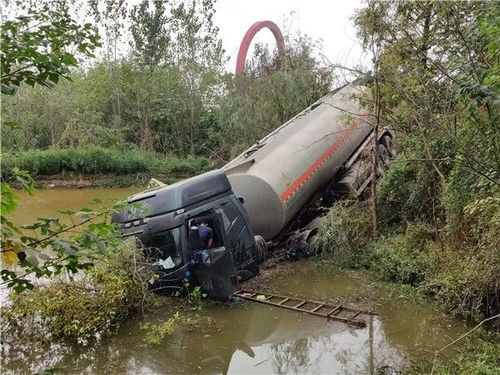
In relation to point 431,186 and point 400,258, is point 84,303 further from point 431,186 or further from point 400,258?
point 431,186

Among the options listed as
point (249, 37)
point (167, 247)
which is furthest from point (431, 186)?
point (249, 37)

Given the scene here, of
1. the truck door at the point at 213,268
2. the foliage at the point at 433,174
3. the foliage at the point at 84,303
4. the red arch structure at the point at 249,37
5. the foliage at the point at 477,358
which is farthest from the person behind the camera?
the red arch structure at the point at 249,37

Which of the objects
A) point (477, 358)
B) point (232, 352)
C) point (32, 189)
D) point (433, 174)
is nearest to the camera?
point (32, 189)

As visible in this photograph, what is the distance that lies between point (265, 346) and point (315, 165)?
5.30m

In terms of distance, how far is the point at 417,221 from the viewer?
9305mm

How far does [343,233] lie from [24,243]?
323 inches

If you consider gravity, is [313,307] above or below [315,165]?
below

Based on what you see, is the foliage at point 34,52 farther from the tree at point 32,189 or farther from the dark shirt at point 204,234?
the dark shirt at point 204,234

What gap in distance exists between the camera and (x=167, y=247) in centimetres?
752

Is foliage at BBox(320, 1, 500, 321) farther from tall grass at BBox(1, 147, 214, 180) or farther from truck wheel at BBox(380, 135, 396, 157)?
tall grass at BBox(1, 147, 214, 180)

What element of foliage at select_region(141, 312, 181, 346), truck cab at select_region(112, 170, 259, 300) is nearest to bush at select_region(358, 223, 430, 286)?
truck cab at select_region(112, 170, 259, 300)

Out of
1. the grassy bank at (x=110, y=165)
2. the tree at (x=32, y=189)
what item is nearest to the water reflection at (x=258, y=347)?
the tree at (x=32, y=189)

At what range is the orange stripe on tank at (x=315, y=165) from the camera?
9845 millimetres

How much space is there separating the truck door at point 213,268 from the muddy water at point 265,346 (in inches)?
11.1
